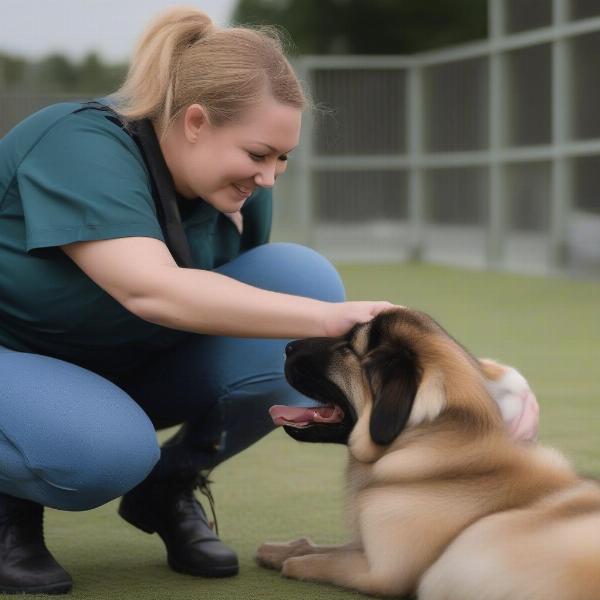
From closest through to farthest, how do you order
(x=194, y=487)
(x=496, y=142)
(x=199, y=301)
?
1. (x=199, y=301)
2. (x=194, y=487)
3. (x=496, y=142)

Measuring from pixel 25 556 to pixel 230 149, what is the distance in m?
0.96

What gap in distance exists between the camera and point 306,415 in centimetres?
279

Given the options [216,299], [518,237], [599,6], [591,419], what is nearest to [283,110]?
[216,299]

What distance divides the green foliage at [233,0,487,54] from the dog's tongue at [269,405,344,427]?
25391mm

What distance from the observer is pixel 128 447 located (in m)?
2.58

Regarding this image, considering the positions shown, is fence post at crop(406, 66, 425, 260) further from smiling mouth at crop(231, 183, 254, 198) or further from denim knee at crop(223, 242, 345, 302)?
smiling mouth at crop(231, 183, 254, 198)

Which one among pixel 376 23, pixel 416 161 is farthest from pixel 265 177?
pixel 376 23

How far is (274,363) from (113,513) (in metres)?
0.76

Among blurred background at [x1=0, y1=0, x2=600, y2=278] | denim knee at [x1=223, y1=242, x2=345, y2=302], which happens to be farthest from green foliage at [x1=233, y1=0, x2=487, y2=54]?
denim knee at [x1=223, y1=242, x2=345, y2=302]

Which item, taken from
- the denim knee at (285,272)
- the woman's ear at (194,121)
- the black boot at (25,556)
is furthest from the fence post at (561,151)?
the black boot at (25,556)

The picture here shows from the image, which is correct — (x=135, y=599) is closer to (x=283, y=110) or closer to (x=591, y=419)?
(x=283, y=110)

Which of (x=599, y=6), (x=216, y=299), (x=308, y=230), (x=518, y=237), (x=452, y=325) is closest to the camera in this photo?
(x=216, y=299)

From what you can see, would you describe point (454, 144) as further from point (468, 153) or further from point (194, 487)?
point (194, 487)

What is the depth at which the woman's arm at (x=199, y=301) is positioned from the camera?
2.50 metres
